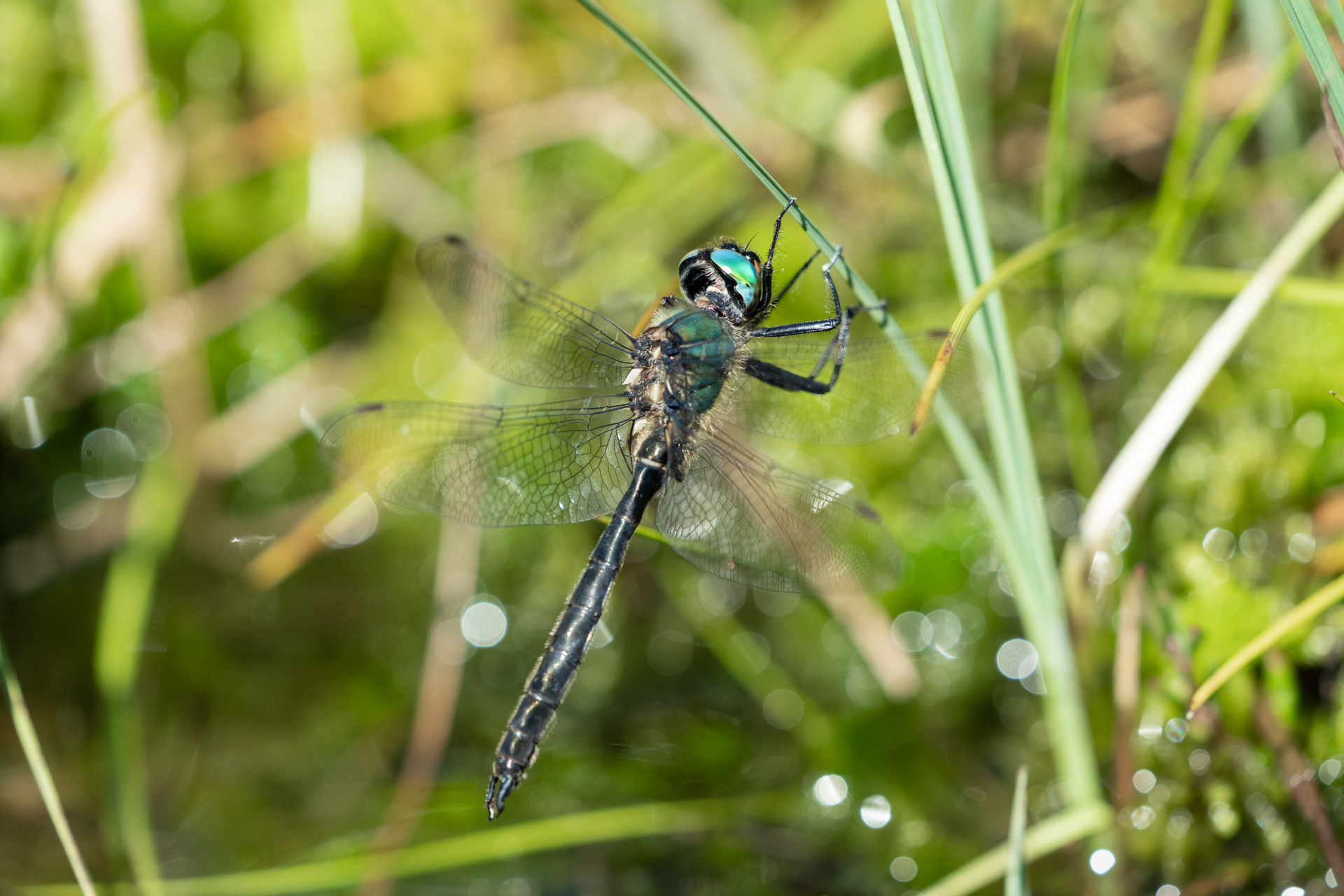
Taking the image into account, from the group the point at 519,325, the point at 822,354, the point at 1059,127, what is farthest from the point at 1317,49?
the point at 519,325

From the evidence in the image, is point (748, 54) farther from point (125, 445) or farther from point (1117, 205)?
point (125, 445)

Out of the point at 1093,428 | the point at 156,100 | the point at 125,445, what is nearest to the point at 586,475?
the point at 1093,428

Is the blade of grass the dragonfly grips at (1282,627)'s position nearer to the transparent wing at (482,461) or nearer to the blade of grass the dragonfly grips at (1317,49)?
the blade of grass the dragonfly grips at (1317,49)

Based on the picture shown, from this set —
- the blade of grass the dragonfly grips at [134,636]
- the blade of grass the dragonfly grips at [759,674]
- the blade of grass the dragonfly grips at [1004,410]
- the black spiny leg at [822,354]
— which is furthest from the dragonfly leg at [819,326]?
the blade of grass the dragonfly grips at [134,636]

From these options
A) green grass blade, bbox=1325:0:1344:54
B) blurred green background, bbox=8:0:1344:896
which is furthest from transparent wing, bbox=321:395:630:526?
green grass blade, bbox=1325:0:1344:54

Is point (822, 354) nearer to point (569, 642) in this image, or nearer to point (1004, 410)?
point (1004, 410)

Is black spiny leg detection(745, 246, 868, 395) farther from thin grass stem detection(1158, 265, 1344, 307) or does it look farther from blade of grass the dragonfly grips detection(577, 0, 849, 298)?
thin grass stem detection(1158, 265, 1344, 307)
